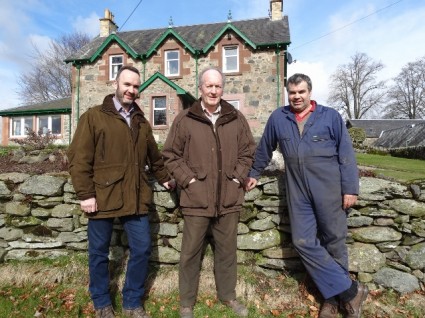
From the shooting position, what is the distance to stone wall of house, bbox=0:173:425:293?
3807mm

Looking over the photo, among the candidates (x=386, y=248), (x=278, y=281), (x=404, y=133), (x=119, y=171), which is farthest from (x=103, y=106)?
(x=404, y=133)

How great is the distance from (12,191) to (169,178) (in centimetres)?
229

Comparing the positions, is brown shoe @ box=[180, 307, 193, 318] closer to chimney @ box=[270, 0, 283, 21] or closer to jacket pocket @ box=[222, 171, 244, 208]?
jacket pocket @ box=[222, 171, 244, 208]

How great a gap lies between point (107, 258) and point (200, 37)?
17978mm

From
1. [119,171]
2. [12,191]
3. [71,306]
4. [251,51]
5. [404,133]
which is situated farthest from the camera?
[404,133]

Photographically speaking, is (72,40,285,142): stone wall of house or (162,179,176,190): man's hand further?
(72,40,285,142): stone wall of house

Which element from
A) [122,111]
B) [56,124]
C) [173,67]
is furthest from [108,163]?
[56,124]

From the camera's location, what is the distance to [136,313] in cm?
329

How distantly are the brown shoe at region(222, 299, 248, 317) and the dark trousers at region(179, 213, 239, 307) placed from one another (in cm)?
4

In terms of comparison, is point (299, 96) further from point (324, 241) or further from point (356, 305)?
point (356, 305)

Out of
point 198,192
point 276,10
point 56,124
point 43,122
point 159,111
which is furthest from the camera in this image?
point 43,122

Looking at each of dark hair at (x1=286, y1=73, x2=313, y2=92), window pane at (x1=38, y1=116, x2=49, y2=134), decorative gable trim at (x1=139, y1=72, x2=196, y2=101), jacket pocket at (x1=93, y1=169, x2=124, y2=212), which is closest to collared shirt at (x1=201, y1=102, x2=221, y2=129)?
dark hair at (x1=286, y1=73, x2=313, y2=92)

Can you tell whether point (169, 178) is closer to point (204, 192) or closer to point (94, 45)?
point (204, 192)

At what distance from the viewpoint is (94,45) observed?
66.3ft
